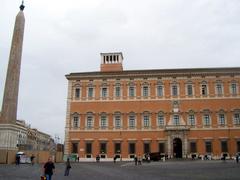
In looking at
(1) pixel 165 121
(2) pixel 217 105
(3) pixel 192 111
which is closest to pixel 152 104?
(1) pixel 165 121

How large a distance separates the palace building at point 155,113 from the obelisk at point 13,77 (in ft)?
52.3

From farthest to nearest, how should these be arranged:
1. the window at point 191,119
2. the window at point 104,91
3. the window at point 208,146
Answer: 1. the window at point 104,91
2. the window at point 191,119
3. the window at point 208,146

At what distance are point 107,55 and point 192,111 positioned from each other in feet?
48.8

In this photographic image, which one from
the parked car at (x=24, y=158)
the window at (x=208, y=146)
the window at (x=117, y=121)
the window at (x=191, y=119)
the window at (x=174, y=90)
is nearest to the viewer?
the parked car at (x=24, y=158)

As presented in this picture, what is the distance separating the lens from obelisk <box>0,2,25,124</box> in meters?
22.3

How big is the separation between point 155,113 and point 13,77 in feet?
64.0

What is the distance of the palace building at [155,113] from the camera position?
3622 centimetres

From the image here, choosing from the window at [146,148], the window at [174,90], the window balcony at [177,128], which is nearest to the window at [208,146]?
the window balcony at [177,128]

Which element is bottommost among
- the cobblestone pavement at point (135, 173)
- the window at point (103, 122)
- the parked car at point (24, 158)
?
the cobblestone pavement at point (135, 173)

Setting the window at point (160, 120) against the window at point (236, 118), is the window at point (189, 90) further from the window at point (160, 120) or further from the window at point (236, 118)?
the window at point (236, 118)

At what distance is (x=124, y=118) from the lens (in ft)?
124

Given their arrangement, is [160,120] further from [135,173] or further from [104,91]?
[135,173]

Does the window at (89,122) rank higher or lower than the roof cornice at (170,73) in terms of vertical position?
lower

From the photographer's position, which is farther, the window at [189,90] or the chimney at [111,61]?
the chimney at [111,61]
